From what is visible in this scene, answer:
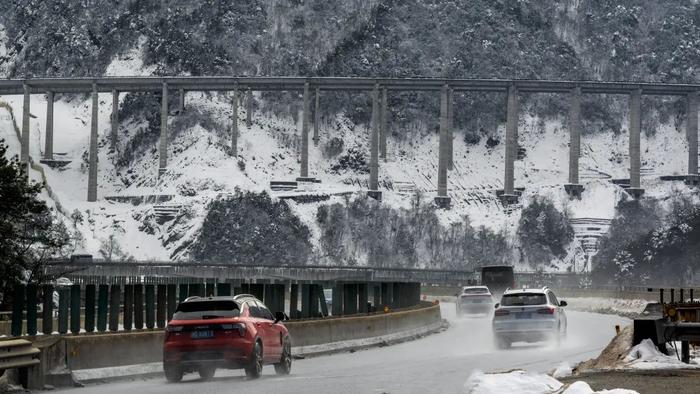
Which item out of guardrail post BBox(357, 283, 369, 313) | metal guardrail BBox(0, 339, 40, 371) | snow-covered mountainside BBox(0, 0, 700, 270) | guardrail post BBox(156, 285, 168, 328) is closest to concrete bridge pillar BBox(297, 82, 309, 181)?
snow-covered mountainside BBox(0, 0, 700, 270)

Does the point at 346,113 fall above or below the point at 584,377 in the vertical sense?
above

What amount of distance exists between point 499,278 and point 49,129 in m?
85.2

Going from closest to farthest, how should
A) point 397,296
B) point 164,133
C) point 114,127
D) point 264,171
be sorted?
point 397,296
point 164,133
point 264,171
point 114,127

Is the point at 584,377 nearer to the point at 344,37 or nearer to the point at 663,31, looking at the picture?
the point at 344,37

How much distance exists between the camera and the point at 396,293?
52.0m

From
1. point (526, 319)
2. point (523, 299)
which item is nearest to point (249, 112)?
point (523, 299)

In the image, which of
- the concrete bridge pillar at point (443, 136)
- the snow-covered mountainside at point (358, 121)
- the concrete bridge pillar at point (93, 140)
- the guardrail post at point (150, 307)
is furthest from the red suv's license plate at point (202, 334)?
the concrete bridge pillar at point (93, 140)

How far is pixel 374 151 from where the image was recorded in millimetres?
140000

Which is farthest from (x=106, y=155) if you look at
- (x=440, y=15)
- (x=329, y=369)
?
(x=329, y=369)

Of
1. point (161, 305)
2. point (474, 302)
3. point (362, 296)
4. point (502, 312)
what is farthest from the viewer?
point (474, 302)

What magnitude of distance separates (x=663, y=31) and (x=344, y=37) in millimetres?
50855

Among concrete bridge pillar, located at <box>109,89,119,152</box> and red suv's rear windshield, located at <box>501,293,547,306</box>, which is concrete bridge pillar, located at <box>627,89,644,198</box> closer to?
concrete bridge pillar, located at <box>109,89,119,152</box>

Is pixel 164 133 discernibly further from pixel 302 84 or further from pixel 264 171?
pixel 302 84

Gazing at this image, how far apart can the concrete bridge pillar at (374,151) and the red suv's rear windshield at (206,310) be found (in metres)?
116
